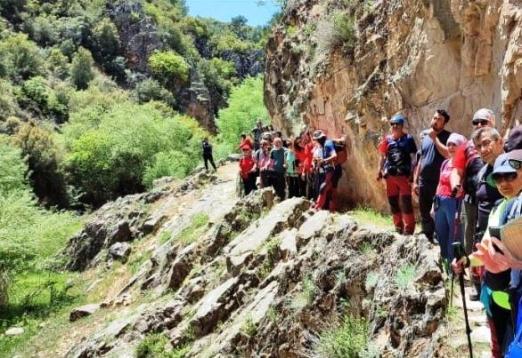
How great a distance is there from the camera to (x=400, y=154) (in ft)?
25.4

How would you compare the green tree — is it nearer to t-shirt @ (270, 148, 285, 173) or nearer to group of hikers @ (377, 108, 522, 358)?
t-shirt @ (270, 148, 285, 173)

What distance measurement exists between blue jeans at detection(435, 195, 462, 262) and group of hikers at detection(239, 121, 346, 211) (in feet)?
14.4

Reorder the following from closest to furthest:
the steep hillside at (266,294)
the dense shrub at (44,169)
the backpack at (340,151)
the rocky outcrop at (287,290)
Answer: the rocky outcrop at (287,290)
the steep hillside at (266,294)
the backpack at (340,151)
the dense shrub at (44,169)

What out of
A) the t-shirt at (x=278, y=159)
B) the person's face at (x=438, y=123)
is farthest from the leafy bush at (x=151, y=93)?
the person's face at (x=438, y=123)

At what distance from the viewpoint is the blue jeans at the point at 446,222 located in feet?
19.4

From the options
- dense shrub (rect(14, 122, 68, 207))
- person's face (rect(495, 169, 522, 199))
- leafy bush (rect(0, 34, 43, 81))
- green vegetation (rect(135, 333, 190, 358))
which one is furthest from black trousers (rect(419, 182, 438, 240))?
leafy bush (rect(0, 34, 43, 81))

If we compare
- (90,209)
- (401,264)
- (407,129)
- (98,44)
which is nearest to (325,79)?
(407,129)

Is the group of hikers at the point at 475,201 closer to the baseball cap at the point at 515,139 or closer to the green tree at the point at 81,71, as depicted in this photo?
the baseball cap at the point at 515,139

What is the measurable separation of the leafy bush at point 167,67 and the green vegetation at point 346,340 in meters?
75.7

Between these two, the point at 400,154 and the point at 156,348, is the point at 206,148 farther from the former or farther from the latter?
the point at 400,154

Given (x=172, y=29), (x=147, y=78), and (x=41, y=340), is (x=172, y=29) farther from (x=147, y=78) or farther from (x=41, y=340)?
(x=41, y=340)

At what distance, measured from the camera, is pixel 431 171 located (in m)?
6.82

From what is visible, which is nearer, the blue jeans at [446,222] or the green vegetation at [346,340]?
the green vegetation at [346,340]

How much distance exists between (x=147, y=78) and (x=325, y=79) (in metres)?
69.7
